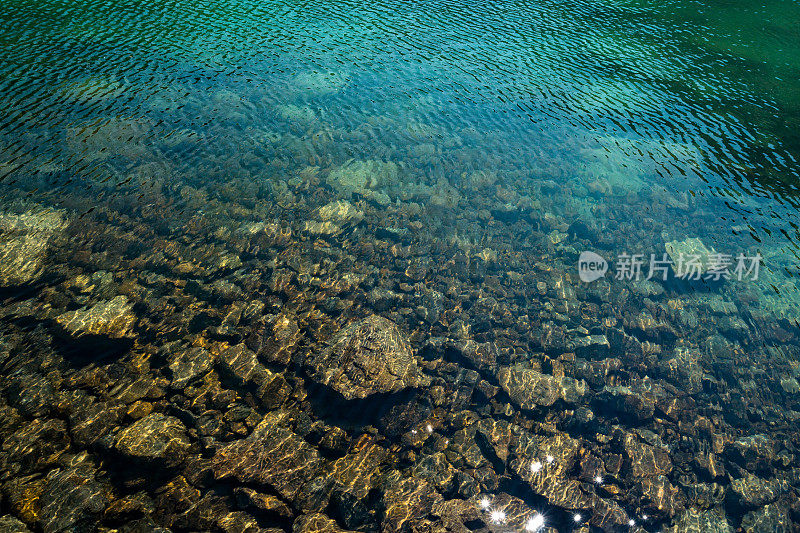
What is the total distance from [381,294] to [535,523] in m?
9.83

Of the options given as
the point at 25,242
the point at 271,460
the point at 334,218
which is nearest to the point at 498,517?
the point at 271,460

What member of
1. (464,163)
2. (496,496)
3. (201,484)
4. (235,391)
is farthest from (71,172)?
(496,496)

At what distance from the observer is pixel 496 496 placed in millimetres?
11898

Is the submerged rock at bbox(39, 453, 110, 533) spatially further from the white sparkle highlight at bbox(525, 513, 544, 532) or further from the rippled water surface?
the white sparkle highlight at bbox(525, 513, 544, 532)

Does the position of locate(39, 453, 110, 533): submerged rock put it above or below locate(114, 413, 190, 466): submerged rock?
below

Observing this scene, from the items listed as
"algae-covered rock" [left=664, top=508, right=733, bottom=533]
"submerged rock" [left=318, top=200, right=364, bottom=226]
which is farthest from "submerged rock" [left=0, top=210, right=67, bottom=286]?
"algae-covered rock" [left=664, top=508, right=733, bottom=533]

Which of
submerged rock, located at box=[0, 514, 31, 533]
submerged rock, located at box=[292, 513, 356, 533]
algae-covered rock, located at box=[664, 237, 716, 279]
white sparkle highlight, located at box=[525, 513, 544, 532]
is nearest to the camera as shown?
submerged rock, located at box=[0, 514, 31, 533]

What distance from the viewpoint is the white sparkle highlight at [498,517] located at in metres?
11.3

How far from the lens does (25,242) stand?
57.2ft

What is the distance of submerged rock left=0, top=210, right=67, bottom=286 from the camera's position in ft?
53.1

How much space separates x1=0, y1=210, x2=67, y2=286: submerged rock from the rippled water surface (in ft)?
0.40

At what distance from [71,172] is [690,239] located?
116 ft

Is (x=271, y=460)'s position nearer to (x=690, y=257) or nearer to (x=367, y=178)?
(x=367, y=178)

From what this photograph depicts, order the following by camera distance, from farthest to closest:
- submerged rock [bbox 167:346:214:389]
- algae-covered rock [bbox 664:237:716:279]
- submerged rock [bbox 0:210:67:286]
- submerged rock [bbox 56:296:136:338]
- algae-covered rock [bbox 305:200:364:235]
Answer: algae-covered rock [bbox 664:237:716:279]
algae-covered rock [bbox 305:200:364:235]
submerged rock [bbox 0:210:67:286]
submerged rock [bbox 56:296:136:338]
submerged rock [bbox 167:346:214:389]
